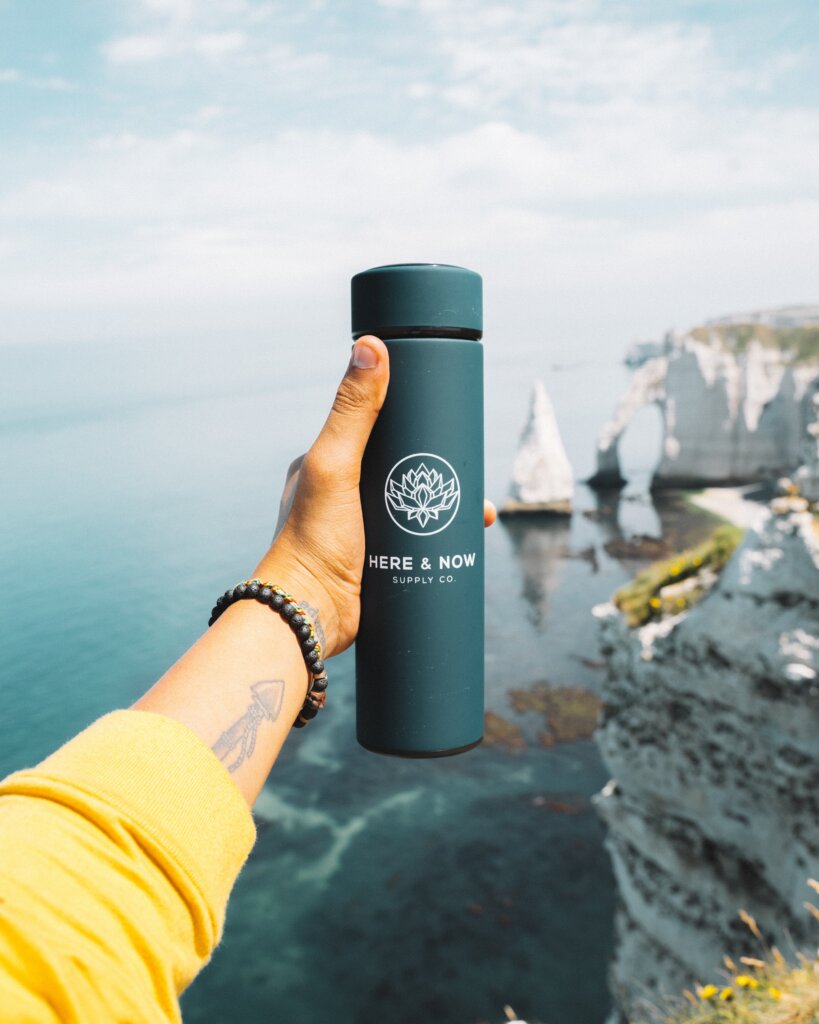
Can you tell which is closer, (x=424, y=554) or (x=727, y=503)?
(x=424, y=554)

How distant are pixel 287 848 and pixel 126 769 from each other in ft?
62.5

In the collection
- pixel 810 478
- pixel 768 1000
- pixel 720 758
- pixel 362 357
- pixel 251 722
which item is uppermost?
pixel 362 357

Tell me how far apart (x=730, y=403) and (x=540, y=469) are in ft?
49.0

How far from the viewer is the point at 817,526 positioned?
8.60 meters

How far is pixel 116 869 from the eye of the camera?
1.25 m

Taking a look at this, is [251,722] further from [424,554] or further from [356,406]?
[356,406]

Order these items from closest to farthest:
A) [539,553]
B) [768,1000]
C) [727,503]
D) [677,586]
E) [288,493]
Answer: [288,493]
[768,1000]
[677,586]
[539,553]
[727,503]

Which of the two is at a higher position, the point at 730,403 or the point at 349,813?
the point at 730,403

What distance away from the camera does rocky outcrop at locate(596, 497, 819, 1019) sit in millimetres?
8531

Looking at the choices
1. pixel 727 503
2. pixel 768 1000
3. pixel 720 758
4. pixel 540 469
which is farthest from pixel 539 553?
pixel 768 1000

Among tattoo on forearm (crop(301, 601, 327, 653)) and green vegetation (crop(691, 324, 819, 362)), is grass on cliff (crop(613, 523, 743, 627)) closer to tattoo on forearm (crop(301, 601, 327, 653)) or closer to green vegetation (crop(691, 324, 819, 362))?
tattoo on forearm (crop(301, 601, 327, 653))

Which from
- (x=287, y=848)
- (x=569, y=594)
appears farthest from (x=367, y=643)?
(x=569, y=594)

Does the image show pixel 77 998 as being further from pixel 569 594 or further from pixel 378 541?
pixel 569 594

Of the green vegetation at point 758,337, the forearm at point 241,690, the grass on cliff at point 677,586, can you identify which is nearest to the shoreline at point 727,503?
the green vegetation at point 758,337
